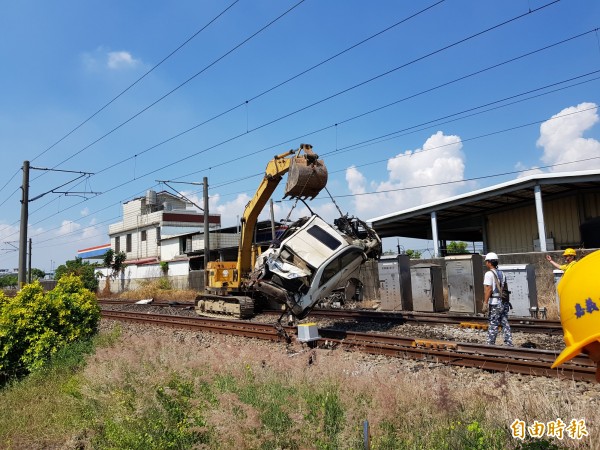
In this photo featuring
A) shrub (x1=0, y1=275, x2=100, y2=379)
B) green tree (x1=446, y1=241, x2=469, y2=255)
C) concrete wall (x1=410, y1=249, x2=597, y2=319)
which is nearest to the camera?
shrub (x1=0, y1=275, x2=100, y2=379)

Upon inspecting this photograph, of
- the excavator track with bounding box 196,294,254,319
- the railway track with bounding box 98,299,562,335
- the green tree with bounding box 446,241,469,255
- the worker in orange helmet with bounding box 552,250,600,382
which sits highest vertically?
the green tree with bounding box 446,241,469,255

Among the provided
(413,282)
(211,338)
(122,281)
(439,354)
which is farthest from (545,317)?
(122,281)

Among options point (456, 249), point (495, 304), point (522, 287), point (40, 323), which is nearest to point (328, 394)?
point (495, 304)

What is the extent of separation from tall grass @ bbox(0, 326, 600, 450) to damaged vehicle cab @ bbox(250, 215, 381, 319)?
13.7 ft

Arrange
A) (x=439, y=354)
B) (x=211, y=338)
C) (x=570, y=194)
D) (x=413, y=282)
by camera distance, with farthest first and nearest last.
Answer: (x=570, y=194), (x=413, y=282), (x=211, y=338), (x=439, y=354)

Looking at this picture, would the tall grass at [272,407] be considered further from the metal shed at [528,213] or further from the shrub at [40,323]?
the metal shed at [528,213]

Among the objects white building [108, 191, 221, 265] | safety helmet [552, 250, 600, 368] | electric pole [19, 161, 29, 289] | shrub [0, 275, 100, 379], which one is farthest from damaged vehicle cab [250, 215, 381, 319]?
white building [108, 191, 221, 265]

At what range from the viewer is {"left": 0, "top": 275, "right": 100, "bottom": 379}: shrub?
8984 mm

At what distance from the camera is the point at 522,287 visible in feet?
42.1

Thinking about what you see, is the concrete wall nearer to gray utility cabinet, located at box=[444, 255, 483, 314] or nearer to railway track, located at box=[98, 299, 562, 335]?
gray utility cabinet, located at box=[444, 255, 483, 314]

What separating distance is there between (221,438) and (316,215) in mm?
8480

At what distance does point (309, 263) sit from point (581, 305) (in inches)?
346

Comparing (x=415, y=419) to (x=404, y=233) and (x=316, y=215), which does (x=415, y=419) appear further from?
(x=404, y=233)

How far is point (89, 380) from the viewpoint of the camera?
6152 mm
